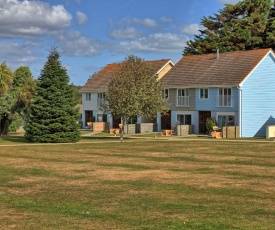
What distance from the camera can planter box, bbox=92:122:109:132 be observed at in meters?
58.8

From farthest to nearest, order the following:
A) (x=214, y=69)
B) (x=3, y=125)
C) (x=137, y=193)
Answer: (x=214, y=69)
(x=3, y=125)
(x=137, y=193)

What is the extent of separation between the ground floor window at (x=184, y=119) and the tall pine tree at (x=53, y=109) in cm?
1731

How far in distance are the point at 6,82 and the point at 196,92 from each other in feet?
64.8

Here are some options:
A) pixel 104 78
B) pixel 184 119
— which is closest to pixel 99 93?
pixel 104 78

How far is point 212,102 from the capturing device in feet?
165

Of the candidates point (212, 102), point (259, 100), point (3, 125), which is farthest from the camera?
point (212, 102)

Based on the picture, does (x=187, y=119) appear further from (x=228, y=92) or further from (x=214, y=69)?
(x=228, y=92)

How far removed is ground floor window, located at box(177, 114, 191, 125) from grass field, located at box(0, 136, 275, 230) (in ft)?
95.1

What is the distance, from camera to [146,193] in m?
13.6

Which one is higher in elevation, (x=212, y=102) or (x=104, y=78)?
(x=104, y=78)

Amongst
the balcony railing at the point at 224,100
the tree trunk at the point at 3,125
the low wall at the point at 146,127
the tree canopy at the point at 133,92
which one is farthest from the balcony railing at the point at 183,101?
the tree trunk at the point at 3,125

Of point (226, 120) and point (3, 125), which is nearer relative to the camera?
point (3, 125)

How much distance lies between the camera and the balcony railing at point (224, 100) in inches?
1901

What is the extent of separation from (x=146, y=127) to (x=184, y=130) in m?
5.64
